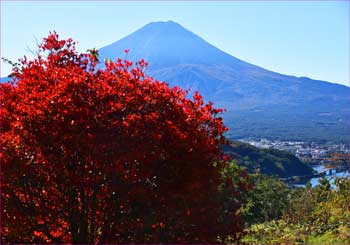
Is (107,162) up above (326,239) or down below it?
above

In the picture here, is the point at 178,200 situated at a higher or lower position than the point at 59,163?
lower

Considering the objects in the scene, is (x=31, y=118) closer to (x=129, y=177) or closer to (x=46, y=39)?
(x=129, y=177)

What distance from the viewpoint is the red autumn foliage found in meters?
4.93

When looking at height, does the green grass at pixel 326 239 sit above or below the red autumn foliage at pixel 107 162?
below

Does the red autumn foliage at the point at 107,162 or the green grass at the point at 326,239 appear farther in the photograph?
the green grass at the point at 326,239

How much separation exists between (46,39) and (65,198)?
2.36 metres

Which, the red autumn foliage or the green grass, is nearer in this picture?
the red autumn foliage

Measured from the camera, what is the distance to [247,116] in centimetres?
17975

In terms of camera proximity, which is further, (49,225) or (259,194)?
(259,194)

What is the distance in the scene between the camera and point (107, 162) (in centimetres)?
491

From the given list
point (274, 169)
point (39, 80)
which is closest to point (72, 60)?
point (39, 80)

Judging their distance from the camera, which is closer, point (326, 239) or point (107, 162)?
point (107, 162)

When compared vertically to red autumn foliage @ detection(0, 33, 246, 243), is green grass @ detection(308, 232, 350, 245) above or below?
below

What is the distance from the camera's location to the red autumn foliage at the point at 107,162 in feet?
16.2
